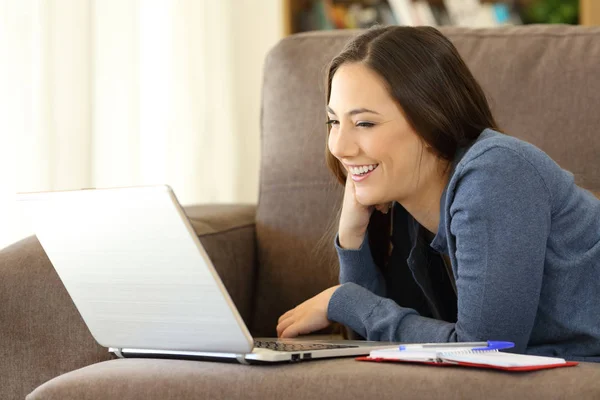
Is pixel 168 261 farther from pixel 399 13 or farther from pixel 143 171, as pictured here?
pixel 399 13

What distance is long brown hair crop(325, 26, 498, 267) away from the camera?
137 cm

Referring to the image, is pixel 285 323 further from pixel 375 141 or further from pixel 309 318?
pixel 375 141

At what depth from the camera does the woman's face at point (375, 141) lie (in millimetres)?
1368

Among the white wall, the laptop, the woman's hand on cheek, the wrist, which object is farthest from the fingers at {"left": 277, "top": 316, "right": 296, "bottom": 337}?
the white wall

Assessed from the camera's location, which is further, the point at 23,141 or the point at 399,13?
the point at 399,13

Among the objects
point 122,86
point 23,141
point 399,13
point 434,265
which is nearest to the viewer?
point 434,265

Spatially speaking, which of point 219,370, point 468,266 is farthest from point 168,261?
point 468,266

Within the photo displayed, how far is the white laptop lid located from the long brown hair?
0.49 m

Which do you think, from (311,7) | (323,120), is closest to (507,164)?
(323,120)

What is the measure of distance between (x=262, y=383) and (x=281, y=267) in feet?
2.60

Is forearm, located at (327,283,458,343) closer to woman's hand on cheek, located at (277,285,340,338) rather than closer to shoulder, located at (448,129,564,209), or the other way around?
woman's hand on cheek, located at (277,285,340,338)

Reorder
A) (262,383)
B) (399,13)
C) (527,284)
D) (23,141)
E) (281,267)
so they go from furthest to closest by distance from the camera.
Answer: (399,13)
(23,141)
(281,267)
(527,284)
(262,383)

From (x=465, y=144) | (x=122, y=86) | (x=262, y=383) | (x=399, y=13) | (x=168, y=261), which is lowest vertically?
(x=262, y=383)

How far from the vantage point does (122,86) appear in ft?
7.95
